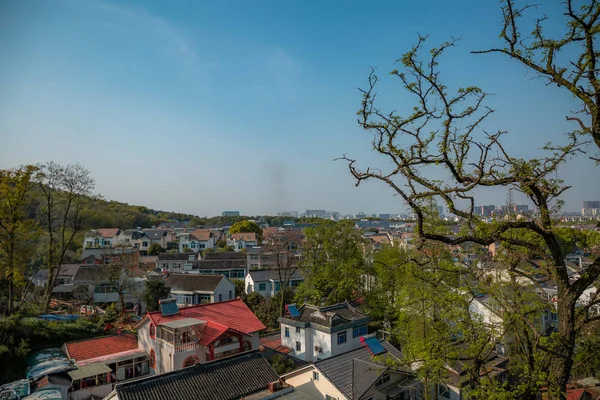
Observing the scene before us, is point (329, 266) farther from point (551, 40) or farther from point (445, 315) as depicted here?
point (551, 40)

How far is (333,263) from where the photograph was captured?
2139cm

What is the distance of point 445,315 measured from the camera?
24.8 ft

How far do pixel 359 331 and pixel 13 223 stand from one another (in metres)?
16.7

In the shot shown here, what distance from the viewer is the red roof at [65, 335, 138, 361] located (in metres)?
15.8

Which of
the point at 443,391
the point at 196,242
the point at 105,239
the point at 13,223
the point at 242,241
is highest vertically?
the point at 13,223

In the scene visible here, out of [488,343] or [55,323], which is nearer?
[488,343]

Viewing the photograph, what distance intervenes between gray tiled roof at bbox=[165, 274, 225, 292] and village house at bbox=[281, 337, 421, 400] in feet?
53.1

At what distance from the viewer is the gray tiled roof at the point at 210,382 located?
11.3 m

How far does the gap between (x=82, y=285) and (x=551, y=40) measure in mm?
31114

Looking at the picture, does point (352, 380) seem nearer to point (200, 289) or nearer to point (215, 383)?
point (215, 383)

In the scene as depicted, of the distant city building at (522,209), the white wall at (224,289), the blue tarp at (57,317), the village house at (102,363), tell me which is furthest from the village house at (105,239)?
the distant city building at (522,209)

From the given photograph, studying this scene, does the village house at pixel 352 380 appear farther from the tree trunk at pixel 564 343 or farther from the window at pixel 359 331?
the tree trunk at pixel 564 343

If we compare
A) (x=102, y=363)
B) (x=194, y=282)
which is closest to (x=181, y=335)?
(x=102, y=363)

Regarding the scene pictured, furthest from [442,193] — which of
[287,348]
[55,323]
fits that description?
[55,323]
